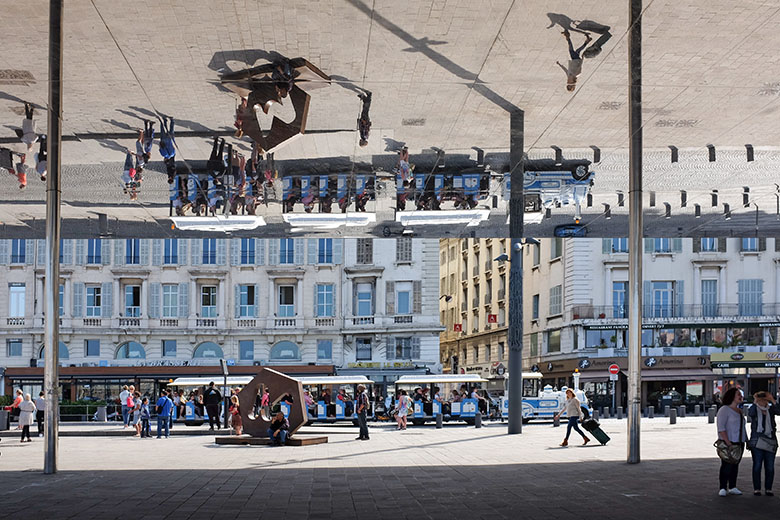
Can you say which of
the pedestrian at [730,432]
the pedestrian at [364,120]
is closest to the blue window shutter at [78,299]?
the pedestrian at [364,120]

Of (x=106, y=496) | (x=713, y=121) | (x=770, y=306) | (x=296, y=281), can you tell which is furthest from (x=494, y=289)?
(x=106, y=496)

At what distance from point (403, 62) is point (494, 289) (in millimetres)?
52576

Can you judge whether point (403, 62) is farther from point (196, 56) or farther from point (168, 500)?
point (168, 500)

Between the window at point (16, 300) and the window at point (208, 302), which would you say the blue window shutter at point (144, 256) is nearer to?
the window at point (208, 302)

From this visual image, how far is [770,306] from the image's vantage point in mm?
61312

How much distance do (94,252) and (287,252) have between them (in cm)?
1195

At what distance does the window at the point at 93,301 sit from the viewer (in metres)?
66.6

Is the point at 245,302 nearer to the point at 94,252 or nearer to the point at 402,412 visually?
the point at 94,252

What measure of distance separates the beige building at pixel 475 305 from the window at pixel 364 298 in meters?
6.21

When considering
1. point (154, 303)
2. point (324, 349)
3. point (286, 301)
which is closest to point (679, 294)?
point (324, 349)

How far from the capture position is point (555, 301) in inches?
2530

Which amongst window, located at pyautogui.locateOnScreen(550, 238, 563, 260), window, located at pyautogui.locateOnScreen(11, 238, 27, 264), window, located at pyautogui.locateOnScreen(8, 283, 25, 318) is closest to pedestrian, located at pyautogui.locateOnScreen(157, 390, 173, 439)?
window, located at pyautogui.locateOnScreen(550, 238, 563, 260)

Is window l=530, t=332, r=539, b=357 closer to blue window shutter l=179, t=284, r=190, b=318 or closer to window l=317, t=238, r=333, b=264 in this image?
window l=317, t=238, r=333, b=264

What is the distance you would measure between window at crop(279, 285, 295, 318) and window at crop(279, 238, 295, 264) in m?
1.62
